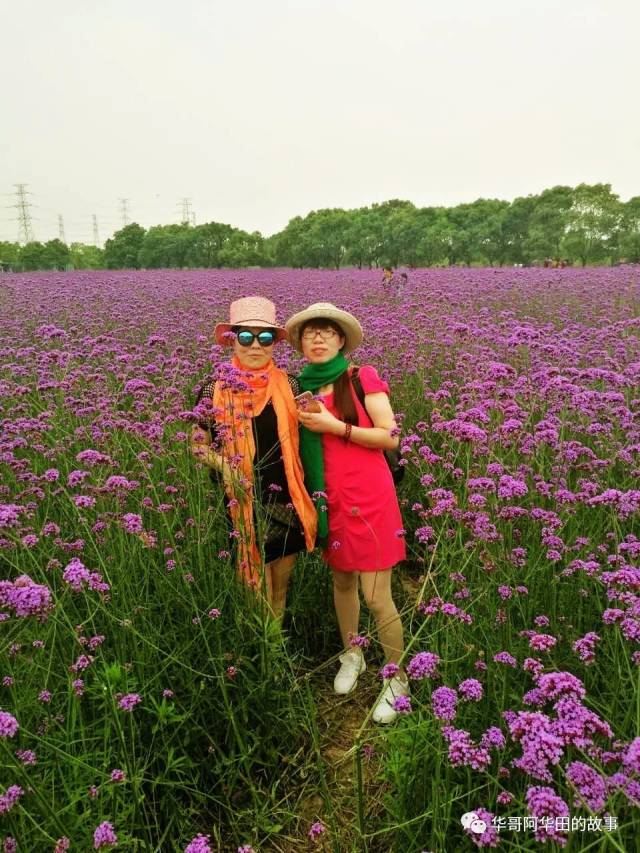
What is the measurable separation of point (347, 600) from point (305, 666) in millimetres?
519

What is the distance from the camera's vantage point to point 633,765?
99cm

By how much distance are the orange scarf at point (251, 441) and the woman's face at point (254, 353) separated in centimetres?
3

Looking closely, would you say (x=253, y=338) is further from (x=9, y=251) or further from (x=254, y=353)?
(x=9, y=251)

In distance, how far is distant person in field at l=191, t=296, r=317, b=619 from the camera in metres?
2.45

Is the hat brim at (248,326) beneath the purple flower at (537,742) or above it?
above

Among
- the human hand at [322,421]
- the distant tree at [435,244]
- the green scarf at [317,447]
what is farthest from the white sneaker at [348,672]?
the distant tree at [435,244]

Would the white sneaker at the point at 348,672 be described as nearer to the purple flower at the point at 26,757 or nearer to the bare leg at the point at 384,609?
the bare leg at the point at 384,609

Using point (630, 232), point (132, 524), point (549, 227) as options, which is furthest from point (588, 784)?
point (549, 227)

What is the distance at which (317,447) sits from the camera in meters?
2.66

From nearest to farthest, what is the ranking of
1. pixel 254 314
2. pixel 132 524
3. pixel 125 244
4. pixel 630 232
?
1. pixel 132 524
2. pixel 254 314
3. pixel 630 232
4. pixel 125 244

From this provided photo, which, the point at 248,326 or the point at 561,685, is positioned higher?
the point at 248,326

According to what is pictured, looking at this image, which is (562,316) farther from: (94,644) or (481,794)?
(94,644)

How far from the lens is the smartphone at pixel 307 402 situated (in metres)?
2.49

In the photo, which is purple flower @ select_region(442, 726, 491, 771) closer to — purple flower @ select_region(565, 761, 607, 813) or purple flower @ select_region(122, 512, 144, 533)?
purple flower @ select_region(565, 761, 607, 813)
